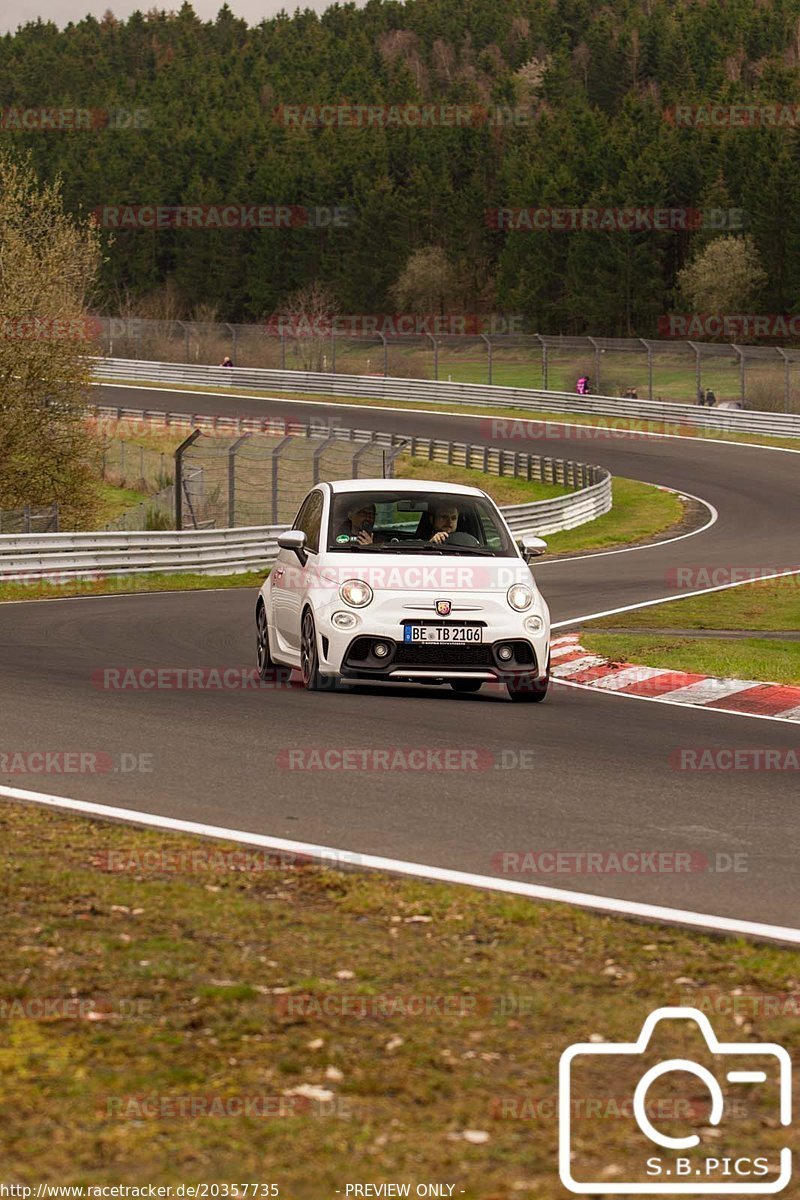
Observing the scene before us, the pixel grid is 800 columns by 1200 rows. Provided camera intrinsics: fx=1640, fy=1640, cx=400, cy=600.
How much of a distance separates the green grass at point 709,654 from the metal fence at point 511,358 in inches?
1704

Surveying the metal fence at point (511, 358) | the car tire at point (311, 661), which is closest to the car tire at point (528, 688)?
the car tire at point (311, 661)

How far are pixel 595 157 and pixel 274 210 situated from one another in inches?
1236

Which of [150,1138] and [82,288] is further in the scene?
[82,288]

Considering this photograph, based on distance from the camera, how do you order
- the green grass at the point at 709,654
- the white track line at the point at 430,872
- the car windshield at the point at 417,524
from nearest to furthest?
the white track line at the point at 430,872
the car windshield at the point at 417,524
the green grass at the point at 709,654

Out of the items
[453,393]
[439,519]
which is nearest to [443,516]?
[439,519]

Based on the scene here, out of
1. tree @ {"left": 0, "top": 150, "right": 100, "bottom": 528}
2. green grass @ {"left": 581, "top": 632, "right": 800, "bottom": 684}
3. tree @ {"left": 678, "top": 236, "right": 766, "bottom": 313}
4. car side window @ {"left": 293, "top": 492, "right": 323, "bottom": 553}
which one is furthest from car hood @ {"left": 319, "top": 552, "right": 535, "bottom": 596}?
tree @ {"left": 678, "top": 236, "right": 766, "bottom": 313}

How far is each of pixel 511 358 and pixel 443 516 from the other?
6874 cm

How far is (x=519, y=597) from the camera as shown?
12867 mm

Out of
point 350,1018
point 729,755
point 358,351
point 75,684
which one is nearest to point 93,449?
point 75,684

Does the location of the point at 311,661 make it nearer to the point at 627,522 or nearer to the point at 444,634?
the point at 444,634

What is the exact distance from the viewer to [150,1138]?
13.3 ft

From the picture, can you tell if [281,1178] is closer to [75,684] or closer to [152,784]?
[152,784]

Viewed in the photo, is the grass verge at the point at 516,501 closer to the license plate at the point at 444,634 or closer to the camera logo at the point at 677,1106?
the license plate at the point at 444,634

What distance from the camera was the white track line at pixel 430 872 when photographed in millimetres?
6203
